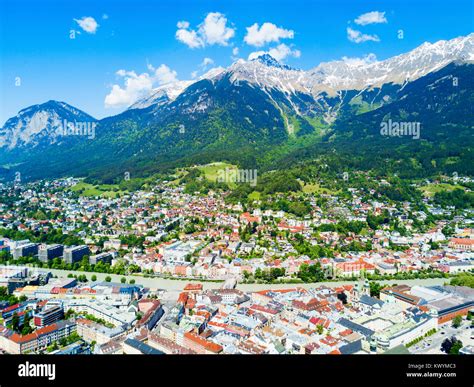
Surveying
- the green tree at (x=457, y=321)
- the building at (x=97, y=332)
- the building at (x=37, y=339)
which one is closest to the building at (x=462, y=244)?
the green tree at (x=457, y=321)

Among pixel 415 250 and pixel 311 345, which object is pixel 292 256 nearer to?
pixel 415 250

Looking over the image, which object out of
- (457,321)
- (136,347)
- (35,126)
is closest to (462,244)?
(457,321)

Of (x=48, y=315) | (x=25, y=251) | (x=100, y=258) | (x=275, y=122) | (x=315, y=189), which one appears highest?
(x=275, y=122)

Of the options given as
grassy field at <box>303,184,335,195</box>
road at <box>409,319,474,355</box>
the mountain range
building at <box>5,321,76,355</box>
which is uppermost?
the mountain range

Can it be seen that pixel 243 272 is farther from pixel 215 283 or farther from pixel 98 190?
pixel 98 190

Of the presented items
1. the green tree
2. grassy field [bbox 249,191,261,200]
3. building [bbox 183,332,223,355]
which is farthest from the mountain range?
building [bbox 183,332,223,355]

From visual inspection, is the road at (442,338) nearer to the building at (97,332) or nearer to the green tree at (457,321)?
the green tree at (457,321)

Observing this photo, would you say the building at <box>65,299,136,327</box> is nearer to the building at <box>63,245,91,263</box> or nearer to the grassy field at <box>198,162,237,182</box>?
the building at <box>63,245,91,263</box>
